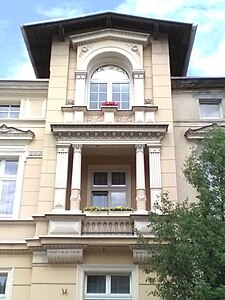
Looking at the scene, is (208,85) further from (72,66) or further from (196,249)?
(196,249)

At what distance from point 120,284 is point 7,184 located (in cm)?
481

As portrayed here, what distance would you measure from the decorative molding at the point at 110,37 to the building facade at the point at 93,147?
4cm

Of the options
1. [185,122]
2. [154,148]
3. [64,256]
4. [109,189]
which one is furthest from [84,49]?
[64,256]

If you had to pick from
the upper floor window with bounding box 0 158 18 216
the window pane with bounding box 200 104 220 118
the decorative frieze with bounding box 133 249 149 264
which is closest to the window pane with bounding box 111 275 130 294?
the decorative frieze with bounding box 133 249 149 264

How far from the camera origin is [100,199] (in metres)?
14.6

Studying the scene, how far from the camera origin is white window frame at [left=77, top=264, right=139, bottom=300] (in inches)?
487

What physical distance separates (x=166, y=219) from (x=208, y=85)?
24.3 feet

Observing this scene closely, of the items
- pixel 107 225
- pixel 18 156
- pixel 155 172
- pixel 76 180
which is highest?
pixel 18 156

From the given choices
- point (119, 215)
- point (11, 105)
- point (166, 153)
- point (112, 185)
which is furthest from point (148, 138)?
point (11, 105)

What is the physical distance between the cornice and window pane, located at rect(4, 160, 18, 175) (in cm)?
174

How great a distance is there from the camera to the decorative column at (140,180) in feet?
43.8

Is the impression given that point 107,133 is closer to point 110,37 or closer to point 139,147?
point 139,147

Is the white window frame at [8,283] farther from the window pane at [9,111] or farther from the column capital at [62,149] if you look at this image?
the window pane at [9,111]

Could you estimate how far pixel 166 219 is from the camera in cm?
1034
